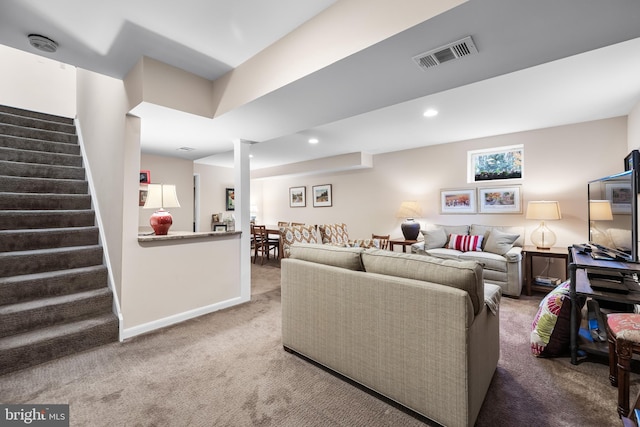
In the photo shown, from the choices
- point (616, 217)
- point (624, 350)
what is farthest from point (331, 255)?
point (616, 217)

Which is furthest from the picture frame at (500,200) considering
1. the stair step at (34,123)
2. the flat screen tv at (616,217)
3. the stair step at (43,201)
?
the stair step at (34,123)

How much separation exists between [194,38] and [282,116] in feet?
2.98

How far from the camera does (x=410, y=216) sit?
16.9ft

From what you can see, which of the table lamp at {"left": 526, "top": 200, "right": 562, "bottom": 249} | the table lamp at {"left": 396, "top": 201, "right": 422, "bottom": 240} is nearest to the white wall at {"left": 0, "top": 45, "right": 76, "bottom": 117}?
the table lamp at {"left": 396, "top": 201, "right": 422, "bottom": 240}

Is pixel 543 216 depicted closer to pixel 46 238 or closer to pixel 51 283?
pixel 51 283

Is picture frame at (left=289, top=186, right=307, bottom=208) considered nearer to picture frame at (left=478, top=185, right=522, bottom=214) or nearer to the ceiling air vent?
picture frame at (left=478, top=185, right=522, bottom=214)

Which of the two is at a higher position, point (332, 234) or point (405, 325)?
point (332, 234)

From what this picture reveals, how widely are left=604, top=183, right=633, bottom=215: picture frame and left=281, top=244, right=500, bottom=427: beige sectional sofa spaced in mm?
1337

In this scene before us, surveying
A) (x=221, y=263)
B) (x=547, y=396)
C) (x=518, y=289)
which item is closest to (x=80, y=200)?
(x=221, y=263)

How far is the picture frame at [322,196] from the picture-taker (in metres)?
6.88

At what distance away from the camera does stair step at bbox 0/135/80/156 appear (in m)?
3.37

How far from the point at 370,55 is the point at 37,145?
173 inches

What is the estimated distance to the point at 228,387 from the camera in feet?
5.91

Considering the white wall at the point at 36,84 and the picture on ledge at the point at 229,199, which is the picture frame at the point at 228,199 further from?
the white wall at the point at 36,84
